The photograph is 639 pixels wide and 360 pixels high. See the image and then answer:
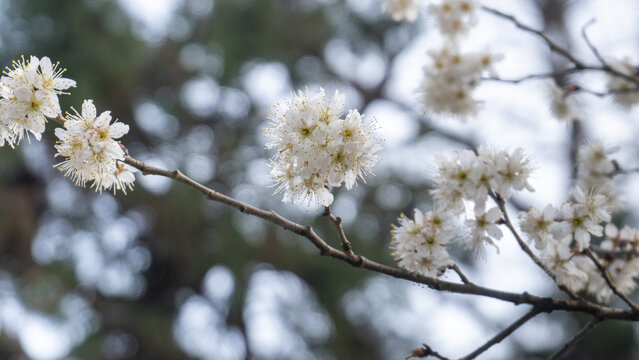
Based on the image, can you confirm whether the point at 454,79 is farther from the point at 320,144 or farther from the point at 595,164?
the point at 320,144

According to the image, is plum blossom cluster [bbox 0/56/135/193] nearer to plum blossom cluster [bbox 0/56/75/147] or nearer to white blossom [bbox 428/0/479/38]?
plum blossom cluster [bbox 0/56/75/147]

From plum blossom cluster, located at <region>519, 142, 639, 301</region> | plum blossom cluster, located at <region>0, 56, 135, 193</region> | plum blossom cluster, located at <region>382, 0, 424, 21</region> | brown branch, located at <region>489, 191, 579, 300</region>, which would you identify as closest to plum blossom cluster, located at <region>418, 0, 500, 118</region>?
plum blossom cluster, located at <region>382, 0, 424, 21</region>

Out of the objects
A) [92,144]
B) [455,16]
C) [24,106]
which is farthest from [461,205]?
[455,16]

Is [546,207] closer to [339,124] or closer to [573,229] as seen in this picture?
[573,229]

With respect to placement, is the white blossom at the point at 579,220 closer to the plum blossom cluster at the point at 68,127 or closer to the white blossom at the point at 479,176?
the white blossom at the point at 479,176

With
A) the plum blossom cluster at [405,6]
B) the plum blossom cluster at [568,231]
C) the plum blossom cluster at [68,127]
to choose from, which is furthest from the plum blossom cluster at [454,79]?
the plum blossom cluster at [68,127]

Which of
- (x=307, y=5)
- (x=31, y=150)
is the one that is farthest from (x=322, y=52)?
(x=31, y=150)
